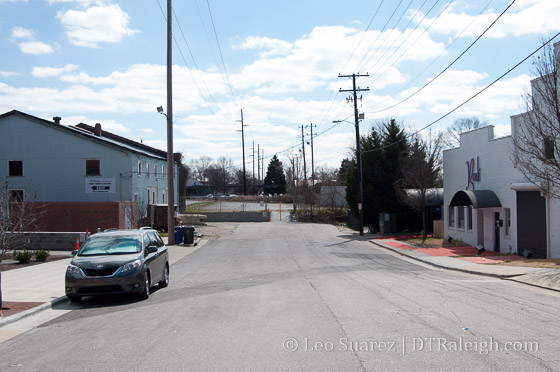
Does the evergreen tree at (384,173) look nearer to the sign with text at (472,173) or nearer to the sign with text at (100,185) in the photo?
the sign with text at (472,173)

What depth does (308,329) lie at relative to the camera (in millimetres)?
8461

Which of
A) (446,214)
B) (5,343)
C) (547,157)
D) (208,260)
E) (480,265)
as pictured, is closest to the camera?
(5,343)

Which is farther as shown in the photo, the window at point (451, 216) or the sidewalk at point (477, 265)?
the window at point (451, 216)

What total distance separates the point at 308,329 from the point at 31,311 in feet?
19.0

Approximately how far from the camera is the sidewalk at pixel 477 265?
15028 millimetres

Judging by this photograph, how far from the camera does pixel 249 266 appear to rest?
1994 cm

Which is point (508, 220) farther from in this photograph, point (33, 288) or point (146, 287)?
point (33, 288)

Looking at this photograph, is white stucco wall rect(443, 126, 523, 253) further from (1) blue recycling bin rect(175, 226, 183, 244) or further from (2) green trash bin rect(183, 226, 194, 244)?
(1) blue recycling bin rect(175, 226, 183, 244)

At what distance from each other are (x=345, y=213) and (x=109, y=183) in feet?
91.8

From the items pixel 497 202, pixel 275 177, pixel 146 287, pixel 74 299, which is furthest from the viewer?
pixel 275 177

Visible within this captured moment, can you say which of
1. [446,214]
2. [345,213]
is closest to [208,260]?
[446,214]

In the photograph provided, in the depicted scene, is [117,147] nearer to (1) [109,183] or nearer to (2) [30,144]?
(1) [109,183]

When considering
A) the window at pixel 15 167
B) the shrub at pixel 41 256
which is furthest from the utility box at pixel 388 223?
the window at pixel 15 167

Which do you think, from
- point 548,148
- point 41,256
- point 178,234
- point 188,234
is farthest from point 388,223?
point 41,256
